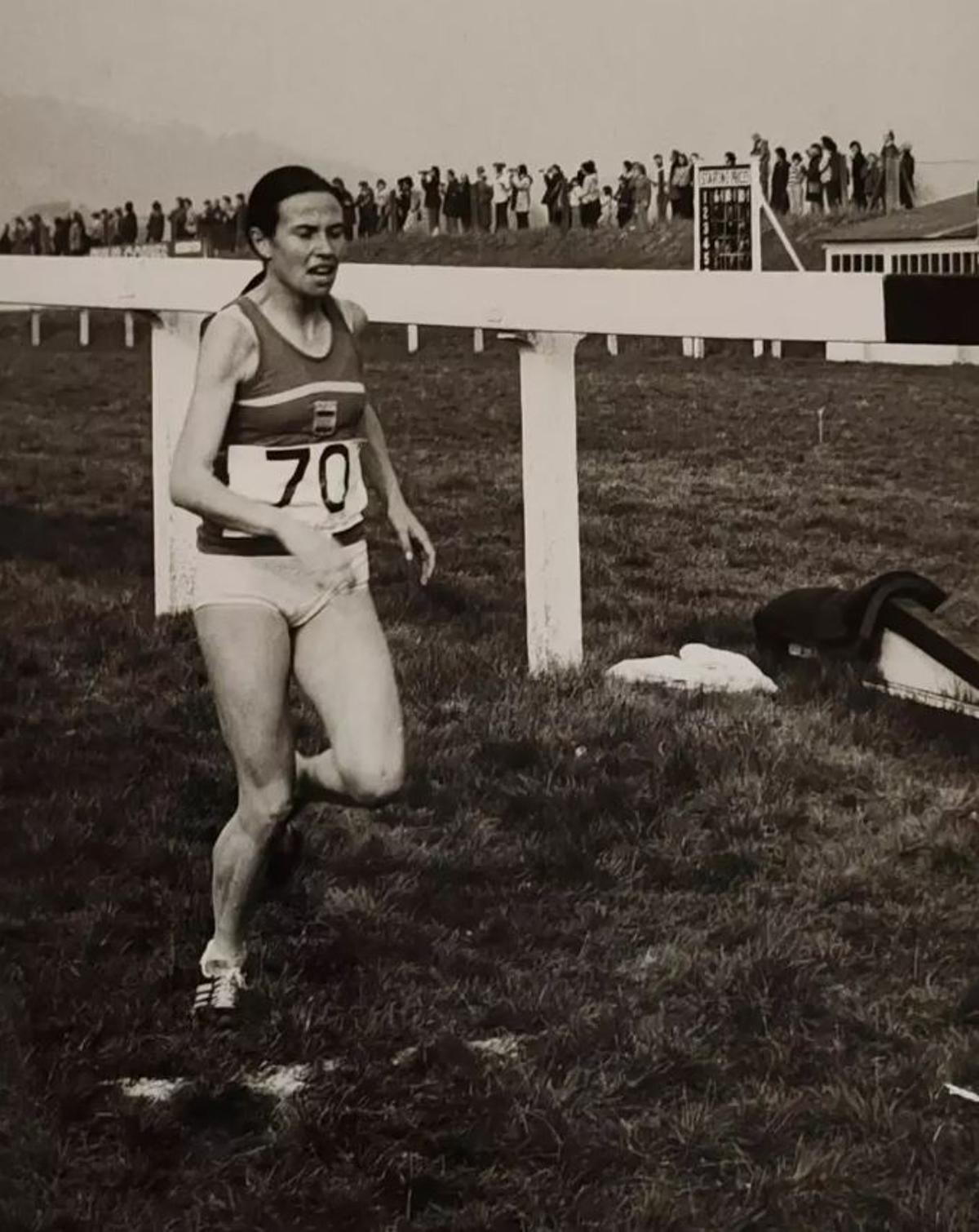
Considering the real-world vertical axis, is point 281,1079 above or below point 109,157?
below

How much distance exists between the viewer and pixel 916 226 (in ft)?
36.2

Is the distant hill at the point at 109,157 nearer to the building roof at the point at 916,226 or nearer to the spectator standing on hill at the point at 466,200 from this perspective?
the spectator standing on hill at the point at 466,200

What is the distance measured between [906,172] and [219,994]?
11.5 feet

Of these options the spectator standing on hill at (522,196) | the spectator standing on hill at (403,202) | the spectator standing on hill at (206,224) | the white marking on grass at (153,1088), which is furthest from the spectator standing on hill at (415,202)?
the white marking on grass at (153,1088)

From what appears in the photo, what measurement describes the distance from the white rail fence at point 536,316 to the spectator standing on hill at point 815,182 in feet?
4.52

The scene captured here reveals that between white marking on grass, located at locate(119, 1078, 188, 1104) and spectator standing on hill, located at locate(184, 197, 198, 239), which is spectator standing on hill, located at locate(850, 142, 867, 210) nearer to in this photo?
spectator standing on hill, located at locate(184, 197, 198, 239)

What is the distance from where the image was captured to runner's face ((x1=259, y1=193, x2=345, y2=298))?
280cm

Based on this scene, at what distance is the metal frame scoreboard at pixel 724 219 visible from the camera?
840 cm

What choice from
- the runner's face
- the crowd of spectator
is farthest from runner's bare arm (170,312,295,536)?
the crowd of spectator

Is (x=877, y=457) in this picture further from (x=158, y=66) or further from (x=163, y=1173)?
(x=163, y=1173)

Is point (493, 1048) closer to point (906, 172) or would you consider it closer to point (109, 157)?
point (109, 157)

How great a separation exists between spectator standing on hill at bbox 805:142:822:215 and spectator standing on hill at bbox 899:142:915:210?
25cm

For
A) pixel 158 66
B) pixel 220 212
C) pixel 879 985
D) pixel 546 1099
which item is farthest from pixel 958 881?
pixel 220 212

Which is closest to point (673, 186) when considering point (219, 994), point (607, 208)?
point (607, 208)
